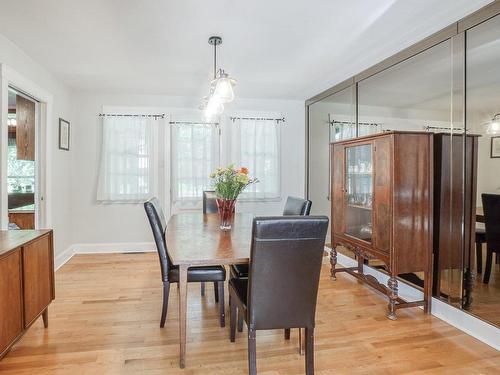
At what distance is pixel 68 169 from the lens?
4.51 metres

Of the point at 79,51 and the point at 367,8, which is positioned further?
the point at 79,51

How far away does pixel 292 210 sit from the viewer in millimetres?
3037

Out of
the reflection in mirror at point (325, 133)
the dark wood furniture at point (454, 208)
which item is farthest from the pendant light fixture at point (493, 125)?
the reflection in mirror at point (325, 133)

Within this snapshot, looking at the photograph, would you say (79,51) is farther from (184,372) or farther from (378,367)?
(378,367)

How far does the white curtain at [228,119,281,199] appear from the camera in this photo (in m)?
4.91

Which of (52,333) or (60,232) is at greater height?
(60,232)

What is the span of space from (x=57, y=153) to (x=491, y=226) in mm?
4554

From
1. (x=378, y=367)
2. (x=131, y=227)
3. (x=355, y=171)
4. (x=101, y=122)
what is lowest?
(x=378, y=367)

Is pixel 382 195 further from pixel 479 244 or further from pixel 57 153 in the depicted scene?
pixel 57 153

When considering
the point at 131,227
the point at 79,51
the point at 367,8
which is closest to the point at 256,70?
the point at 367,8

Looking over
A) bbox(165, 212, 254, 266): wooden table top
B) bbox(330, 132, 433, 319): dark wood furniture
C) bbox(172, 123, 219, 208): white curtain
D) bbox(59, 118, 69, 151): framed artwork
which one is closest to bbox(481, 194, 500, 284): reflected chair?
bbox(330, 132, 433, 319): dark wood furniture

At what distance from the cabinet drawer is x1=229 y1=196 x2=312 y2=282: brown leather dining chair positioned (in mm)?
1479

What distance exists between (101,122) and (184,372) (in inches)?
152

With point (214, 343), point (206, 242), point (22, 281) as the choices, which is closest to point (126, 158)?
point (22, 281)
